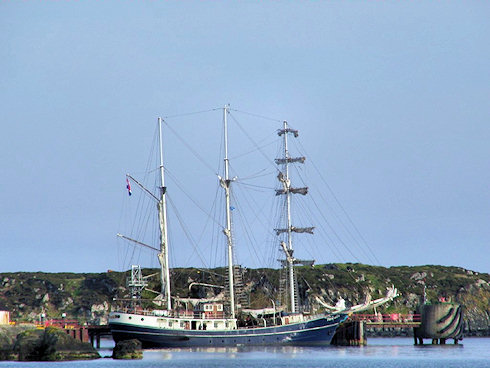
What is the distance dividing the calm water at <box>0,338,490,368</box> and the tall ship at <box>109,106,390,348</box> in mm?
3202

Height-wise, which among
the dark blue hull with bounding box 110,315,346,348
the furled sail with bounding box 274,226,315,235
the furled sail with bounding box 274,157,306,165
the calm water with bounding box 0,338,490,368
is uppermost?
the furled sail with bounding box 274,157,306,165

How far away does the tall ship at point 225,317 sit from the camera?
121m

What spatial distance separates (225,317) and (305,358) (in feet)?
89.5

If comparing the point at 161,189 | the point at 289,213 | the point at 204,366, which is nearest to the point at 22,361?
the point at 204,366

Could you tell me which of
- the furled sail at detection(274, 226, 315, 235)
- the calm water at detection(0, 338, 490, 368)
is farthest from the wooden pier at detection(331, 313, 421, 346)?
the furled sail at detection(274, 226, 315, 235)

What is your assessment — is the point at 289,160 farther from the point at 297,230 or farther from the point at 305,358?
the point at 305,358

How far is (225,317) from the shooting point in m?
130

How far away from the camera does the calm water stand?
313ft

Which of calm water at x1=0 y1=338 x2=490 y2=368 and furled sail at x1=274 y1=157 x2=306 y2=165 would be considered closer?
calm water at x1=0 y1=338 x2=490 y2=368

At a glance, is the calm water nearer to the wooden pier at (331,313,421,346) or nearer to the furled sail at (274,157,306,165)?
the wooden pier at (331,313,421,346)

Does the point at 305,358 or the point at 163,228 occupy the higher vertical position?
the point at 163,228

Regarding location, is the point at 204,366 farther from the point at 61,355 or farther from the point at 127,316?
the point at 127,316

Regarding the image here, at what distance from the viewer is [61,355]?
9725 cm

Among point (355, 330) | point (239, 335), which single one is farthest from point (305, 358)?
point (355, 330)
